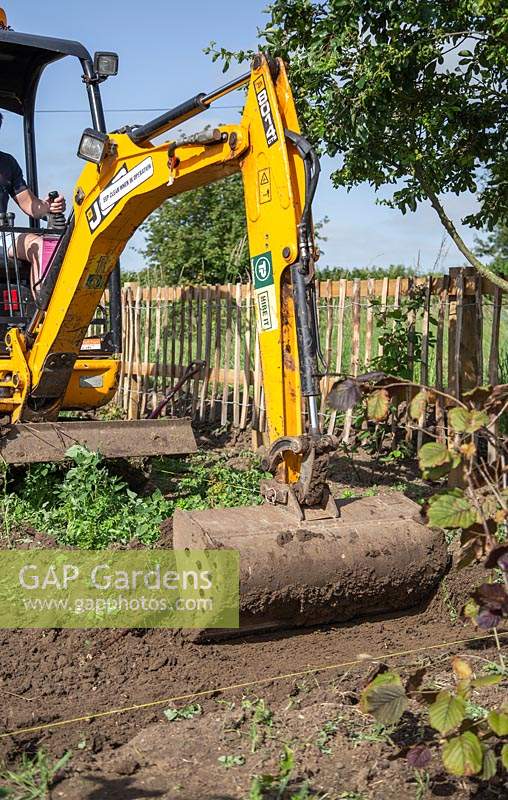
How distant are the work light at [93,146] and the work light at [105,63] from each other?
23.3 inches

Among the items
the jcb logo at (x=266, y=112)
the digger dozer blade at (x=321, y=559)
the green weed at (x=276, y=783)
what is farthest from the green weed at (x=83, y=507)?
the green weed at (x=276, y=783)

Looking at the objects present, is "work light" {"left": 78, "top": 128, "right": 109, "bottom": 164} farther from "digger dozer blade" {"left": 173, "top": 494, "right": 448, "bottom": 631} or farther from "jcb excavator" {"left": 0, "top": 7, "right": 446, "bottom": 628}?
"digger dozer blade" {"left": 173, "top": 494, "right": 448, "bottom": 631}

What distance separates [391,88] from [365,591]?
153 inches

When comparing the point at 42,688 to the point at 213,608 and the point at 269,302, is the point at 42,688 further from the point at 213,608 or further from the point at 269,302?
the point at 269,302

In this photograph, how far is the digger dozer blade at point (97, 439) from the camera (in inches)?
263

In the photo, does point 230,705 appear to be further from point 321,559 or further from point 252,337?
point 252,337

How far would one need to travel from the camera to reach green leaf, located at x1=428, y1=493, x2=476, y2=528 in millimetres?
3221

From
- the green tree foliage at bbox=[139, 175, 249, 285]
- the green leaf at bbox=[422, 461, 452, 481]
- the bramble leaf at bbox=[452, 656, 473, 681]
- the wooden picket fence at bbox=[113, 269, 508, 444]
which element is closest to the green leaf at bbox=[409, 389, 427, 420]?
the green leaf at bbox=[422, 461, 452, 481]

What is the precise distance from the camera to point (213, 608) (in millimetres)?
4984

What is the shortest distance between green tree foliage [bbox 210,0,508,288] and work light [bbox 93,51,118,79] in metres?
1.38

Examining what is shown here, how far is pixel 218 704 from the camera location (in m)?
4.46

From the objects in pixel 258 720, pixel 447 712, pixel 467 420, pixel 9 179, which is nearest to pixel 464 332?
pixel 9 179

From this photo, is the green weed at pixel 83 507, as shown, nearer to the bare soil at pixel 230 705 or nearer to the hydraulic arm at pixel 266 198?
the bare soil at pixel 230 705

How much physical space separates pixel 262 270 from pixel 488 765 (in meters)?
3.13
